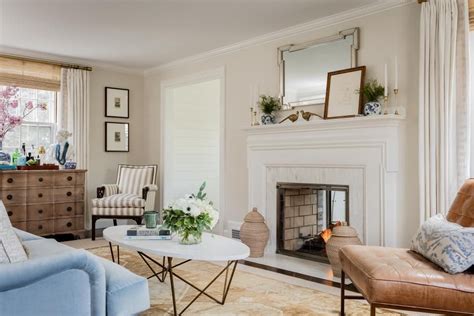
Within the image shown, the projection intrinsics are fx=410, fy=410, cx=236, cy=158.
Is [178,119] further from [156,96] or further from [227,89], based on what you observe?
[227,89]

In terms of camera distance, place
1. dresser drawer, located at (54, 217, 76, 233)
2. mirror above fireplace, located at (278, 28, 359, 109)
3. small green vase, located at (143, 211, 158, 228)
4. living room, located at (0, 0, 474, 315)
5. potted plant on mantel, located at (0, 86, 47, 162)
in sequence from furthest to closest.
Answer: dresser drawer, located at (54, 217, 76, 233) < potted plant on mantel, located at (0, 86, 47, 162) < mirror above fireplace, located at (278, 28, 359, 109) < small green vase, located at (143, 211, 158, 228) < living room, located at (0, 0, 474, 315)

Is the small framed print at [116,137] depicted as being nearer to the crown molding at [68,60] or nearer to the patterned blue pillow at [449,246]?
the crown molding at [68,60]

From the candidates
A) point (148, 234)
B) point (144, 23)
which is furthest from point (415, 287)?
point (144, 23)

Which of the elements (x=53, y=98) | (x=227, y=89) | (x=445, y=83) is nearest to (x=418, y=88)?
(x=445, y=83)

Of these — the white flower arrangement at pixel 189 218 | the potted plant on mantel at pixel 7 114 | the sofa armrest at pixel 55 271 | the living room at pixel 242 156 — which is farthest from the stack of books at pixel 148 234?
the potted plant on mantel at pixel 7 114

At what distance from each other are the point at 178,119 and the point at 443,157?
13.3ft

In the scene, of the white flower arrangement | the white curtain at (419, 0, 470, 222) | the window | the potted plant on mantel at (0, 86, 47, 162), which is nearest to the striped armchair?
the window

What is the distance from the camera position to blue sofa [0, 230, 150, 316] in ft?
4.58

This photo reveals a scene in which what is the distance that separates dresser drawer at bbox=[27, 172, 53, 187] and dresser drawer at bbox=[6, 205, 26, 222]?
0.29m

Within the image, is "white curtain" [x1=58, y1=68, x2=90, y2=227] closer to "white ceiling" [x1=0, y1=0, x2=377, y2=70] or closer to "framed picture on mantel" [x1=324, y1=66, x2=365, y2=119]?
"white ceiling" [x1=0, y1=0, x2=377, y2=70]

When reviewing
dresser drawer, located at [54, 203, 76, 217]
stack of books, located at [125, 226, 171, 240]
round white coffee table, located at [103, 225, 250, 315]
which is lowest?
dresser drawer, located at [54, 203, 76, 217]

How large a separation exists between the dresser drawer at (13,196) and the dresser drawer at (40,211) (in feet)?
0.45

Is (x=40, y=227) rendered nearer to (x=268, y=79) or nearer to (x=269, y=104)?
(x=269, y=104)

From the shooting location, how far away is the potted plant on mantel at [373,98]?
360 centimetres
